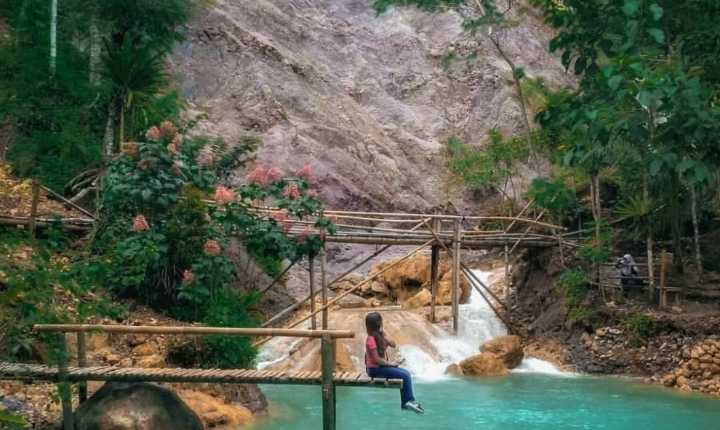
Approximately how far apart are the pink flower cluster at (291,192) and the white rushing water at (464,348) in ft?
14.2

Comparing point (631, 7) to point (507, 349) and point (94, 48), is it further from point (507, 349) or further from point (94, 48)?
point (94, 48)

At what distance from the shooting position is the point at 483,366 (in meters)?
13.1

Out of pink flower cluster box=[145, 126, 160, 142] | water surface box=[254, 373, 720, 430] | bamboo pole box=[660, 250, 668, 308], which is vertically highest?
pink flower cluster box=[145, 126, 160, 142]

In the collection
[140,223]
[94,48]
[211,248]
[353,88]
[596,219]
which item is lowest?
[211,248]

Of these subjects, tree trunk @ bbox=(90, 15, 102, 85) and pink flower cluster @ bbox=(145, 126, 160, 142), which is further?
tree trunk @ bbox=(90, 15, 102, 85)

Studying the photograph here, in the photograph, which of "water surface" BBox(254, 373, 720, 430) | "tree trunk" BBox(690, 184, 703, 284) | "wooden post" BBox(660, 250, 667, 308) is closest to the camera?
"water surface" BBox(254, 373, 720, 430)

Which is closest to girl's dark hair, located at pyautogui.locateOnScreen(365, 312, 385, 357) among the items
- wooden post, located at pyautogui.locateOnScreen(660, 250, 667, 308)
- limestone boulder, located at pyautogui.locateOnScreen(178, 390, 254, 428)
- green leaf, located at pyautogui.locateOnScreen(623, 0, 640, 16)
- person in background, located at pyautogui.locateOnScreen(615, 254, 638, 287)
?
limestone boulder, located at pyautogui.locateOnScreen(178, 390, 254, 428)

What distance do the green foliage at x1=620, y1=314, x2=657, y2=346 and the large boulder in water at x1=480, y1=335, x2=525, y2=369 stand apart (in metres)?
1.88

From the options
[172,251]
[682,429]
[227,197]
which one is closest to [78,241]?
[172,251]

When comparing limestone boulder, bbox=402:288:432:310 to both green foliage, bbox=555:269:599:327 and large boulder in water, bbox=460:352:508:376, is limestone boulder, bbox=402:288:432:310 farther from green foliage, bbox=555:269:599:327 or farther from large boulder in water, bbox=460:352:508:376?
large boulder in water, bbox=460:352:508:376

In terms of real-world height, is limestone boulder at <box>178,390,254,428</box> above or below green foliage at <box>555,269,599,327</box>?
below

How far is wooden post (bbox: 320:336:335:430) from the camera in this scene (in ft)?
21.0

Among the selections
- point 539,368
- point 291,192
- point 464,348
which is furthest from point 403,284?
point 291,192

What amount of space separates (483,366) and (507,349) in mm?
836
